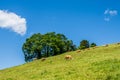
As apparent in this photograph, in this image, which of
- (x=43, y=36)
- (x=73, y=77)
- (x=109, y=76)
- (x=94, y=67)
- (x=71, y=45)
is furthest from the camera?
(x=71, y=45)

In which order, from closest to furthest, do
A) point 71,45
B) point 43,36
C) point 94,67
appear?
point 94,67 → point 43,36 → point 71,45

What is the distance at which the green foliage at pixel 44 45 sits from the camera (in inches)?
3947

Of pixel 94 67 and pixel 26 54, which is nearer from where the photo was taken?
pixel 94 67

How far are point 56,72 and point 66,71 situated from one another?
4.20 ft

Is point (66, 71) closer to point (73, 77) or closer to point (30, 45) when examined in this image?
point (73, 77)

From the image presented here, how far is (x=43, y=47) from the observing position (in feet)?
333

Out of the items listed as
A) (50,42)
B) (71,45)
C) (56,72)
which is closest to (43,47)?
(50,42)

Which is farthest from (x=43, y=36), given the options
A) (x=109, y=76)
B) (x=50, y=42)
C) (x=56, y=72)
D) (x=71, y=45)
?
(x=109, y=76)

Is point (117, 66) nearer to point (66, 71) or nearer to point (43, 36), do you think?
point (66, 71)

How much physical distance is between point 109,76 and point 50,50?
76.4 metres

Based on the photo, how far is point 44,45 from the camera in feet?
333

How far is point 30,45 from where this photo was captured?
101 meters

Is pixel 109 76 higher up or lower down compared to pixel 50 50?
lower down

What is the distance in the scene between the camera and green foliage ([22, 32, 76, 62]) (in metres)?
100
